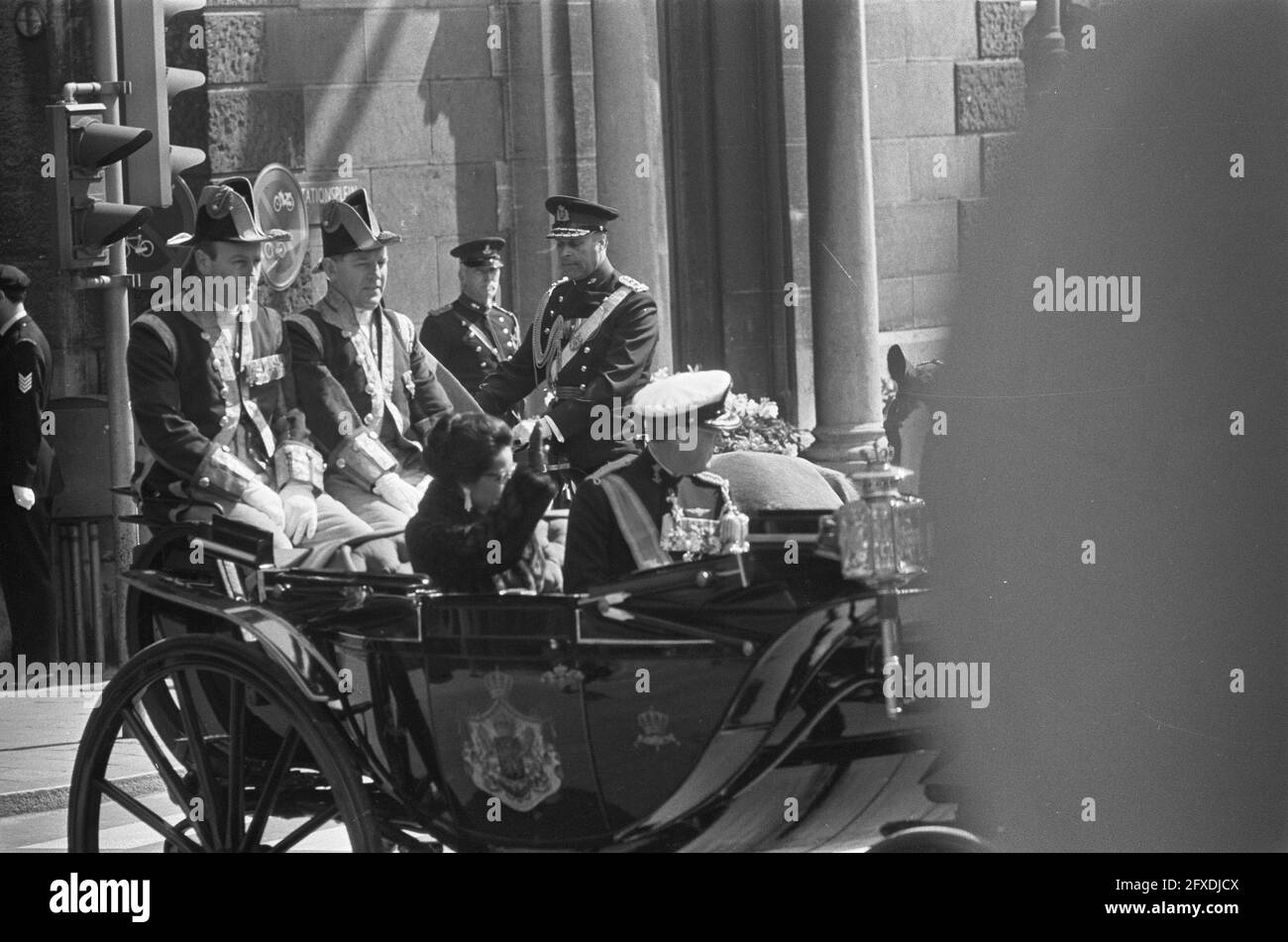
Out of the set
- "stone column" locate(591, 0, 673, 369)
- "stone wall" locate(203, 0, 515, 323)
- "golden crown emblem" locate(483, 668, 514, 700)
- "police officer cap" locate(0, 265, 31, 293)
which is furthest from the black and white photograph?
"stone column" locate(591, 0, 673, 369)

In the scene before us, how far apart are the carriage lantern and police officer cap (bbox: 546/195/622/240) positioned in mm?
3590

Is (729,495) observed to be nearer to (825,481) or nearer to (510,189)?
(825,481)

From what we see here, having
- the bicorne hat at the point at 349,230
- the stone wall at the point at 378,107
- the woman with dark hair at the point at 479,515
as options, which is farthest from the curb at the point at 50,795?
the stone wall at the point at 378,107

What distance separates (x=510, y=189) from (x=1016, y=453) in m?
7.18

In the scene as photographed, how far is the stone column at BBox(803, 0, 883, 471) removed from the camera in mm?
9375

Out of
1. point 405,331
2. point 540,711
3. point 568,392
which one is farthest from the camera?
point 568,392

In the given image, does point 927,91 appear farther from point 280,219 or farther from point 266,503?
point 266,503

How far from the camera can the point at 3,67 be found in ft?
34.3

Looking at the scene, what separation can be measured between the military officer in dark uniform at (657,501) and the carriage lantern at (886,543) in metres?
0.75

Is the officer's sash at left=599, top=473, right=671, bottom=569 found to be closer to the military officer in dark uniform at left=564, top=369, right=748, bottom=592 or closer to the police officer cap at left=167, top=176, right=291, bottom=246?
the military officer in dark uniform at left=564, top=369, right=748, bottom=592

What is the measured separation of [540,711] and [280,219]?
5.13 m

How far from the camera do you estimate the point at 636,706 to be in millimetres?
4344

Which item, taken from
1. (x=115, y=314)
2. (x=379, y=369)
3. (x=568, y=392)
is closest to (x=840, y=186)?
(x=568, y=392)

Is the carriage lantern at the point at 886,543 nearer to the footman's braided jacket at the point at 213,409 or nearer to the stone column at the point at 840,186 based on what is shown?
the footman's braided jacket at the point at 213,409
